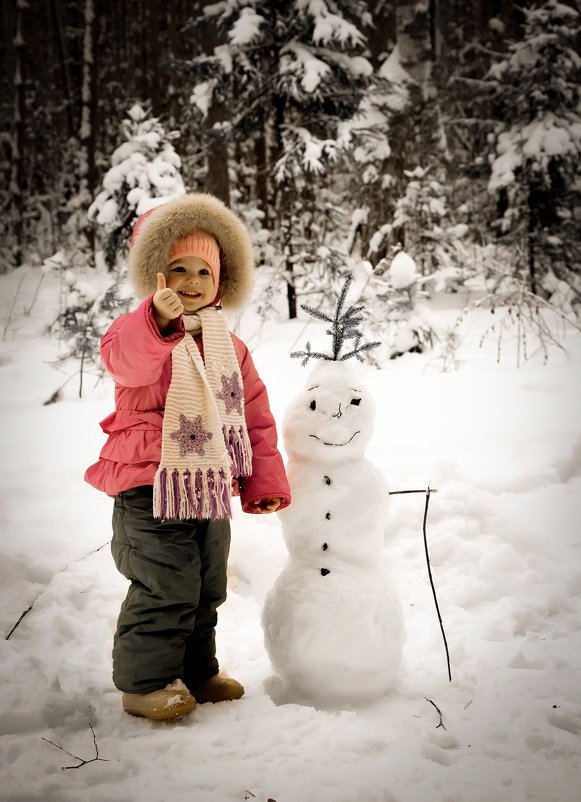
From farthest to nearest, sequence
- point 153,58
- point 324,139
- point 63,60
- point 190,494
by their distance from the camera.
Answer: point 63,60
point 153,58
point 324,139
point 190,494

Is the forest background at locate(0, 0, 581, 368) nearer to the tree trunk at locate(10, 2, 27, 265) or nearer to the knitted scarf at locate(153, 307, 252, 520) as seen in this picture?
the tree trunk at locate(10, 2, 27, 265)

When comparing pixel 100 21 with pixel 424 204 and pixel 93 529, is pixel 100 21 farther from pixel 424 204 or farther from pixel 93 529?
pixel 93 529

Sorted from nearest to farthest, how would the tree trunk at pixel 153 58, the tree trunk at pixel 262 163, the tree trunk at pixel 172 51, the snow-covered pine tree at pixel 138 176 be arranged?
the snow-covered pine tree at pixel 138 176 → the tree trunk at pixel 262 163 → the tree trunk at pixel 153 58 → the tree trunk at pixel 172 51

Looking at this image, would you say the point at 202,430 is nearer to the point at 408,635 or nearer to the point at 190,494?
the point at 190,494

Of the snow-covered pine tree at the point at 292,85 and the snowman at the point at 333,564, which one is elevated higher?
the snow-covered pine tree at the point at 292,85

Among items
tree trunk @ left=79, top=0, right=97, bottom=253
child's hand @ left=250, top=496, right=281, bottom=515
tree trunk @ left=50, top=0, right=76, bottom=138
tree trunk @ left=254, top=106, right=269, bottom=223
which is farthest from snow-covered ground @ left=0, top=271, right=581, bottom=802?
tree trunk @ left=50, top=0, right=76, bottom=138

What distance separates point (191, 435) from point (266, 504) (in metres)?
0.38

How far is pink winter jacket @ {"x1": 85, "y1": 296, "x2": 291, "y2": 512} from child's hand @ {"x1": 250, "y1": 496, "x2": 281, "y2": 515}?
0.02 metres

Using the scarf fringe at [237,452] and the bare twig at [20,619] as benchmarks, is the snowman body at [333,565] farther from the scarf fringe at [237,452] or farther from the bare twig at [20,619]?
the bare twig at [20,619]

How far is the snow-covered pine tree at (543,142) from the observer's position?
9.34 metres

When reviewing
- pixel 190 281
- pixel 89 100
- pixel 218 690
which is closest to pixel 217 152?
pixel 89 100

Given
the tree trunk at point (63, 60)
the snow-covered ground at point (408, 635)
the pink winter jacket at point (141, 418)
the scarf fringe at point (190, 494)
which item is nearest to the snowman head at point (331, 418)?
the pink winter jacket at point (141, 418)

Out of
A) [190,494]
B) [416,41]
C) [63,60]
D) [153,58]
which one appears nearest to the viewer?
[190,494]

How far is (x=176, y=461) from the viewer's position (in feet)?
5.60
